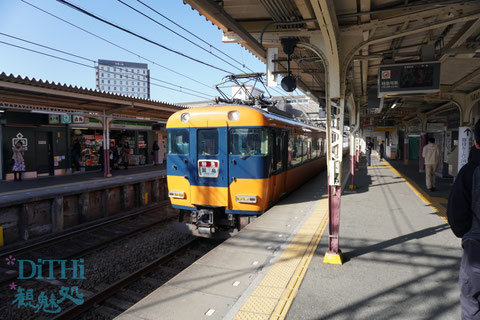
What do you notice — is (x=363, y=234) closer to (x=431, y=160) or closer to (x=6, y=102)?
(x=431, y=160)

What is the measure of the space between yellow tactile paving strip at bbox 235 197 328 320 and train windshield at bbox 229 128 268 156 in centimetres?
170

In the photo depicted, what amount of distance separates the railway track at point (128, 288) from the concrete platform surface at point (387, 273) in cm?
266

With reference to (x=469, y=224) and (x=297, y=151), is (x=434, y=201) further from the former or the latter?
(x=469, y=224)

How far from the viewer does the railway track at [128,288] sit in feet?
14.6

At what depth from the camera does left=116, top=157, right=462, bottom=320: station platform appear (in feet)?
10.3

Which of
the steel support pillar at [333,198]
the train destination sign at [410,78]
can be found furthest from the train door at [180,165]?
the train destination sign at [410,78]

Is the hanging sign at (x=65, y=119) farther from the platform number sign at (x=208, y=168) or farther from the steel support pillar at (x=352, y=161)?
the steel support pillar at (x=352, y=161)

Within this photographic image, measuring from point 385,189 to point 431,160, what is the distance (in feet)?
5.14

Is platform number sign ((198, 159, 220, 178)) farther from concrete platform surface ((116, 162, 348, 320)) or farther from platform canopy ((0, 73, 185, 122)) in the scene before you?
platform canopy ((0, 73, 185, 122))

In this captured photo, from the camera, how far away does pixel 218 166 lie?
21.1 feet

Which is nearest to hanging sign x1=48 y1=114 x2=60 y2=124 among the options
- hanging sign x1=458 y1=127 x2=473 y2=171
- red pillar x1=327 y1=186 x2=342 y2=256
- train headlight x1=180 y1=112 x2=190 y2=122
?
train headlight x1=180 y1=112 x2=190 y2=122

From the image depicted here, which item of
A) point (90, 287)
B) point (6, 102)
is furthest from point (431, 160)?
point (6, 102)

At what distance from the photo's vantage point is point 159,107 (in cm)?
1414

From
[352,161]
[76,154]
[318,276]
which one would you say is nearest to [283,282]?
[318,276]
